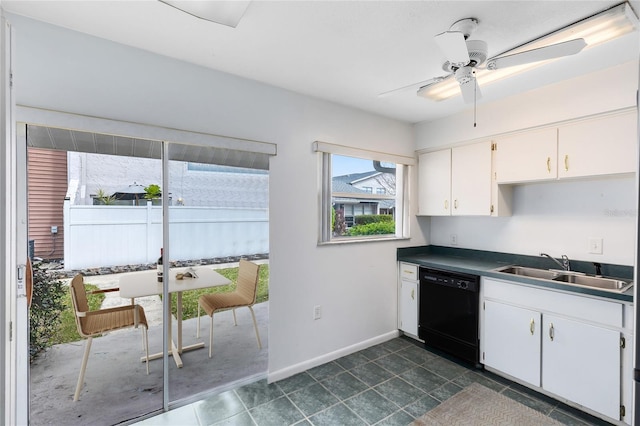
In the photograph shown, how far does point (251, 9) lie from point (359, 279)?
2.48 metres

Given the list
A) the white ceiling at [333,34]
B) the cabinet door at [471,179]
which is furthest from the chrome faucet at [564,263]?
the white ceiling at [333,34]

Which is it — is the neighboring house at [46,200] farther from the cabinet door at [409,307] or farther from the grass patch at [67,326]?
the cabinet door at [409,307]

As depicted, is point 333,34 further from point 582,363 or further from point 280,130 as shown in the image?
point 582,363

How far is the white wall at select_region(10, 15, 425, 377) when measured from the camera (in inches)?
69.9

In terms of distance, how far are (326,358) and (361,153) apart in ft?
6.73

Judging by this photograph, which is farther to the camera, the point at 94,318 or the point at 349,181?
the point at 349,181

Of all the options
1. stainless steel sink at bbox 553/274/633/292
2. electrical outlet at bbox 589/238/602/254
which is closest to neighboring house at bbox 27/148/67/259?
stainless steel sink at bbox 553/274/633/292

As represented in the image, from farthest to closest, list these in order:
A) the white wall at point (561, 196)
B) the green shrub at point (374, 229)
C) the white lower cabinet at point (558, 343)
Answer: the green shrub at point (374, 229), the white wall at point (561, 196), the white lower cabinet at point (558, 343)

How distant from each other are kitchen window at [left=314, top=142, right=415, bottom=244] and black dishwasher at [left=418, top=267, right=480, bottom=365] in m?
0.69

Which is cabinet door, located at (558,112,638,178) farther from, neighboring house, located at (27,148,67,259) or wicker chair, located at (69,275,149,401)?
neighboring house, located at (27,148,67,259)

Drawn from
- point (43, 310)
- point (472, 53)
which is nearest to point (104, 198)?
point (43, 310)

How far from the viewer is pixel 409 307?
3338 mm

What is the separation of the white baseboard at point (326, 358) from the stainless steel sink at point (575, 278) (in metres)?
1.38

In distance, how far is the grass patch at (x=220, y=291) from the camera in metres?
2.23
